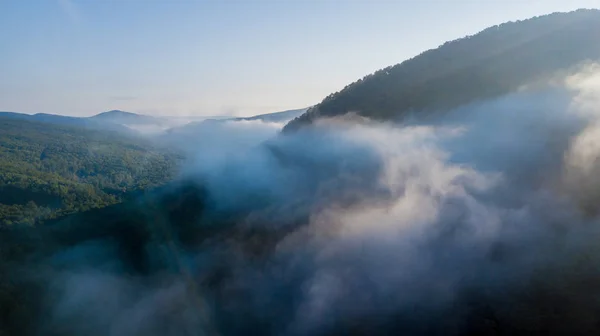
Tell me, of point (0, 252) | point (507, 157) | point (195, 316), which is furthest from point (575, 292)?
point (0, 252)

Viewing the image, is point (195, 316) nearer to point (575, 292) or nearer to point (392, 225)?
point (392, 225)

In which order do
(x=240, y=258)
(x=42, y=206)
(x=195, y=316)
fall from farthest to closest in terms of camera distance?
(x=42, y=206) → (x=240, y=258) → (x=195, y=316)

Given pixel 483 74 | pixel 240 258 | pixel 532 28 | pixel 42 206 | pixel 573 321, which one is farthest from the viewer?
pixel 42 206

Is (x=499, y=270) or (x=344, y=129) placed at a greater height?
(x=344, y=129)

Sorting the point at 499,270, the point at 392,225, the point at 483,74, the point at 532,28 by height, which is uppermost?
the point at 532,28

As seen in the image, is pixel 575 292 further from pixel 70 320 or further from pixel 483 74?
pixel 70 320

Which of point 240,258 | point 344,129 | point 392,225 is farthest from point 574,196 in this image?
point 240,258

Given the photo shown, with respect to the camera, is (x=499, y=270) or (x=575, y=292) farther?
(x=499, y=270)
